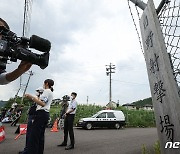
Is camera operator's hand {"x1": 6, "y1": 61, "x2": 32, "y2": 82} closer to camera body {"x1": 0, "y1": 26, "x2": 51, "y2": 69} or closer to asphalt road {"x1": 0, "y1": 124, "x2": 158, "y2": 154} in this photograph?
camera body {"x1": 0, "y1": 26, "x2": 51, "y2": 69}

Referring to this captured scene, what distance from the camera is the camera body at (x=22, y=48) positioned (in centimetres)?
192

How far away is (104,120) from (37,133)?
12019 millimetres

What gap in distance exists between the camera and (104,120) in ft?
49.1

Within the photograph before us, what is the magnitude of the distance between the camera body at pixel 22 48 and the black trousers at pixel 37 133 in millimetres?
1491

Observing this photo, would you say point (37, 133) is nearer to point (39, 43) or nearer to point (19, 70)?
point (19, 70)

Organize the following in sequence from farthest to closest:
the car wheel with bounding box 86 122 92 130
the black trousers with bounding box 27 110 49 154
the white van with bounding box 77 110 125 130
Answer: the white van with bounding box 77 110 125 130 < the car wheel with bounding box 86 122 92 130 < the black trousers with bounding box 27 110 49 154

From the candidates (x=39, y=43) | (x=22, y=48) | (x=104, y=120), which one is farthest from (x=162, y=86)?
(x=104, y=120)

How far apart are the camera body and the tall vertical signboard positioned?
3.82ft

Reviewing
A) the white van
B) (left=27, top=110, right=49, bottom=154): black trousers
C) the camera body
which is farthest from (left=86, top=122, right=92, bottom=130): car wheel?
the camera body

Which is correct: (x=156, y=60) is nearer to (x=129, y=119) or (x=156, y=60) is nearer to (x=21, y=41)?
(x=21, y=41)

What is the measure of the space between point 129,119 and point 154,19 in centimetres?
1635

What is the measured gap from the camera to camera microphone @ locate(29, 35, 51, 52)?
6.82ft

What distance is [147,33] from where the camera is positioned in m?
2.58

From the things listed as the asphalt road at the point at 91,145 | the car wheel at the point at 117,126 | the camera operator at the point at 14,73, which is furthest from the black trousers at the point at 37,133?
the car wheel at the point at 117,126
